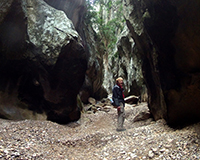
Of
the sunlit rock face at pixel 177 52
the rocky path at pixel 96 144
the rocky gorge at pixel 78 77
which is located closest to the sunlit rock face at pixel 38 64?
the rocky gorge at pixel 78 77

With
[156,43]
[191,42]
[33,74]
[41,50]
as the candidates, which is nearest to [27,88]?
[33,74]

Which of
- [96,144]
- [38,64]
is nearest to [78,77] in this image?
[38,64]

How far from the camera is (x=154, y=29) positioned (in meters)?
6.50

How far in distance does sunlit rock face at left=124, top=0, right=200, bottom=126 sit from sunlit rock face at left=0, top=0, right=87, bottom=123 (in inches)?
177

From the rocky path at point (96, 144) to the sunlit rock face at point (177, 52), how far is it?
2.62 ft

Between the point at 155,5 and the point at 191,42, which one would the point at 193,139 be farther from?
the point at 155,5

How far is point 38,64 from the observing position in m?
8.93

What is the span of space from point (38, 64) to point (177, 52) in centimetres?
671

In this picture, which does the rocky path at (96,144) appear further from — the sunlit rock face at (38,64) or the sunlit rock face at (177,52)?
the sunlit rock face at (38,64)

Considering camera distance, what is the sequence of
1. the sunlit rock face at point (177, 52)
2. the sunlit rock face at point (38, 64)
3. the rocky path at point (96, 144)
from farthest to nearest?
1. the sunlit rock face at point (38, 64)
2. the sunlit rock face at point (177, 52)
3. the rocky path at point (96, 144)

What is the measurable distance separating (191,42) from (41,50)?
23.0 ft

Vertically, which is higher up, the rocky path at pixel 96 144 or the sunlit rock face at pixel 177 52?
the sunlit rock face at pixel 177 52

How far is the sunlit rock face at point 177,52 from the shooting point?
5258mm

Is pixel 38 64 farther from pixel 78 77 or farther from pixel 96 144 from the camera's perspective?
pixel 96 144
